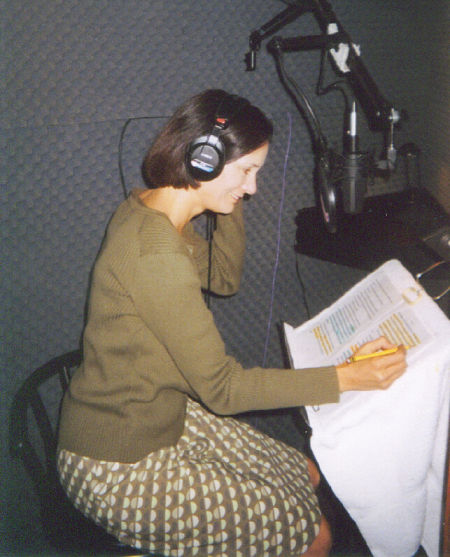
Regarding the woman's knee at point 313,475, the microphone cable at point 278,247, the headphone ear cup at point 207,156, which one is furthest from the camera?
the microphone cable at point 278,247

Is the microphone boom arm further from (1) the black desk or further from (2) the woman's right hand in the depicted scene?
(2) the woman's right hand

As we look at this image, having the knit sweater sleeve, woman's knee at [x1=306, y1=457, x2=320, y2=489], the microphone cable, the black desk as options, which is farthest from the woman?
the microphone cable

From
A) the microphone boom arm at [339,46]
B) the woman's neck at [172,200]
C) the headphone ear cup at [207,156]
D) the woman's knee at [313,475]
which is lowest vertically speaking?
the woman's knee at [313,475]

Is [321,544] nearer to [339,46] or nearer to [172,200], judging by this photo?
[172,200]

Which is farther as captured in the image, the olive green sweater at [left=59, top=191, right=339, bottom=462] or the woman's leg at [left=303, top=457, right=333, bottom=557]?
the woman's leg at [left=303, top=457, right=333, bottom=557]

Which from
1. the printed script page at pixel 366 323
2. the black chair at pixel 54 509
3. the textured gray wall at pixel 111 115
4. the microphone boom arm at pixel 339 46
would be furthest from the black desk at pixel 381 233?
the black chair at pixel 54 509

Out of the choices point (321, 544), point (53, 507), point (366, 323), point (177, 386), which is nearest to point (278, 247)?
point (366, 323)

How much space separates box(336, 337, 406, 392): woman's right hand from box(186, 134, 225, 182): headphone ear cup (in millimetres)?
478

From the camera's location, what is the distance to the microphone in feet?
3.55

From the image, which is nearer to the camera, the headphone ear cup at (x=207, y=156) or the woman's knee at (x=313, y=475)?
the headphone ear cup at (x=207, y=156)

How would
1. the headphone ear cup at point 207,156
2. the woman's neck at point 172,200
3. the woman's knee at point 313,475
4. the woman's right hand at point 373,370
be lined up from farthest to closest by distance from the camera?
1. the woman's knee at point 313,475
2. the woman's neck at point 172,200
3. the headphone ear cup at point 207,156
4. the woman's right hand at point 373,370

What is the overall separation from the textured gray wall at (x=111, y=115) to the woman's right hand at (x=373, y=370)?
0.77 meters

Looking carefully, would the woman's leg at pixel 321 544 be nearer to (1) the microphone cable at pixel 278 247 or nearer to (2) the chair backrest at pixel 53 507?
(2) the chair backrest at pixel 53 507

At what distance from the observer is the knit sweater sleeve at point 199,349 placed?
32.6 inches
